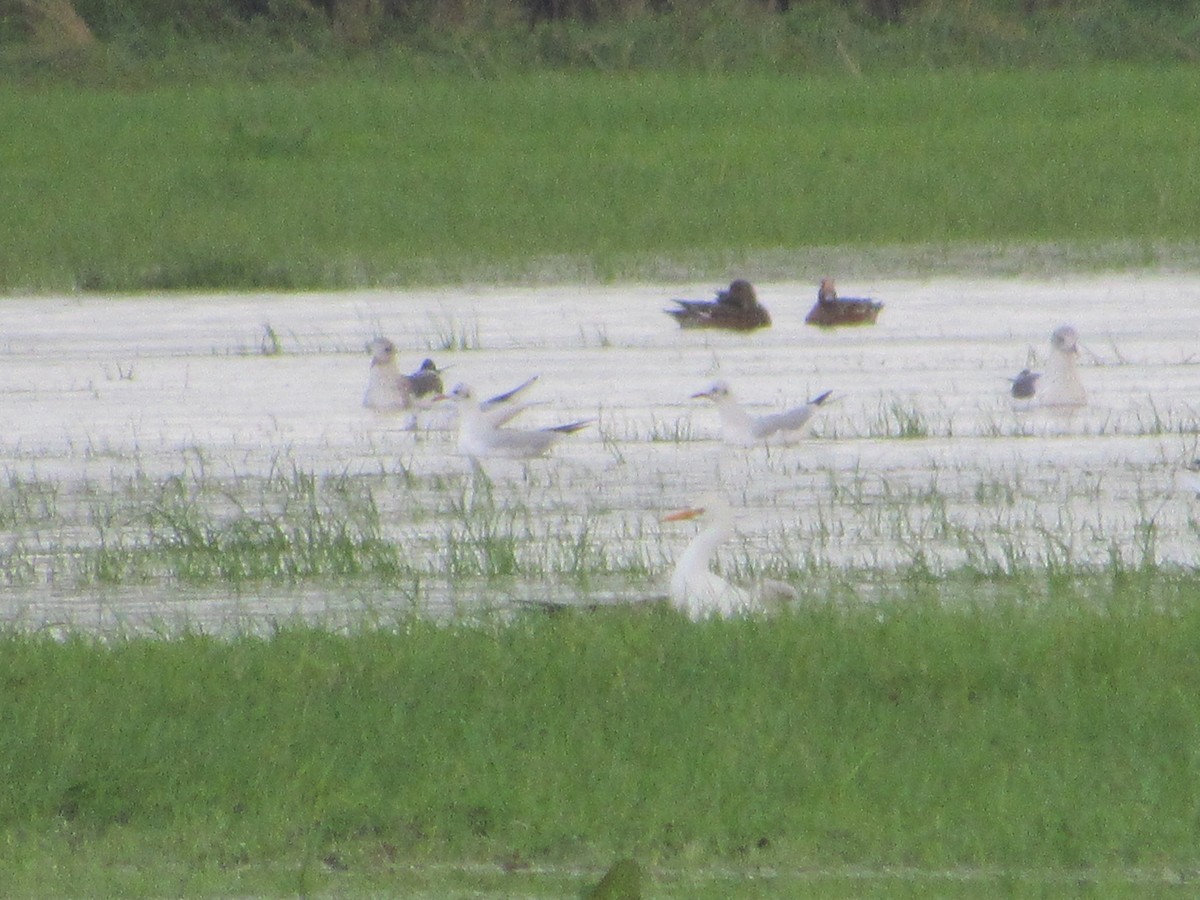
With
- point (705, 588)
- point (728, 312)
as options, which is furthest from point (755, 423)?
point (728, 312)

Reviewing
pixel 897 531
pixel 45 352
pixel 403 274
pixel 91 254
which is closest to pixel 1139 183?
pixel 403 274

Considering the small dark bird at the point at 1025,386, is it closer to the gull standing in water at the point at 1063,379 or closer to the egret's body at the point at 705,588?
the gull standing in water at the point at 1063,379

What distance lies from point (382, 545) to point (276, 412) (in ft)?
12.8

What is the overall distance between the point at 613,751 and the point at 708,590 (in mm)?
1348

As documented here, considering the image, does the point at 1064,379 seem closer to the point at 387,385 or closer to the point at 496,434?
the point at 496,434

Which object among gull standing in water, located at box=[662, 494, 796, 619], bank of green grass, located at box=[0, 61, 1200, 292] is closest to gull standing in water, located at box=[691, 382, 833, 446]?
gull standing in water, located at box=[662, 494, 796, 619]

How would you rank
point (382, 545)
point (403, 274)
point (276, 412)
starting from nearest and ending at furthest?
point (382, 545), point (276, 412), point (403, 274)

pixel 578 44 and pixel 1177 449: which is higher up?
pixel 578 44

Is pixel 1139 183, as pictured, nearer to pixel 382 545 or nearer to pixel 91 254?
pixel 91 254

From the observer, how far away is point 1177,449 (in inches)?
403

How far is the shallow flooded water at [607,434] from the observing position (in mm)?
7965

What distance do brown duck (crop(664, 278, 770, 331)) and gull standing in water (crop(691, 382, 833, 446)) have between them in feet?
13.7

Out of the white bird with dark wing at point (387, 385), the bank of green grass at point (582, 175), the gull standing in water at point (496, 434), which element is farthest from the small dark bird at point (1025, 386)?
the bank of green grass at point (582, 175)

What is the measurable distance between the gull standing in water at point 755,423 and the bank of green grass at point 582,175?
7928 millimetres
